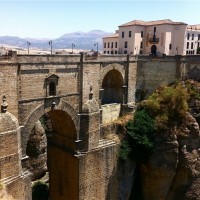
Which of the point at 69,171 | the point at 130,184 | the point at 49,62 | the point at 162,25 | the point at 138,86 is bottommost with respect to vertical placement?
the point at 130,184

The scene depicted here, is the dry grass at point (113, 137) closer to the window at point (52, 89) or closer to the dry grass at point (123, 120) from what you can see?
the dry grass at point (123, 120)

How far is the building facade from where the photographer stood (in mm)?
43359

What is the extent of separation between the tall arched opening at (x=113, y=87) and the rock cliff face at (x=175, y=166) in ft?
17.5

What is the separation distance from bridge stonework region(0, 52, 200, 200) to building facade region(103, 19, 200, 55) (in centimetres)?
1416

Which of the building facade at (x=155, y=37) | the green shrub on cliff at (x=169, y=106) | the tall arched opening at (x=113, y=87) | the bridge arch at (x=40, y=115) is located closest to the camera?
the bridge arch at (x=40, y=115)

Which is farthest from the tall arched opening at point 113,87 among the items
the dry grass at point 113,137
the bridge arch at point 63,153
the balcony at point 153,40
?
the balcony at point 153,40

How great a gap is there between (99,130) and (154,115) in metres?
6.52

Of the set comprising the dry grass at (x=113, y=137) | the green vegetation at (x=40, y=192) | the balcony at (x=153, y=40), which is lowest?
the green vegetation at (x=40, y=192)

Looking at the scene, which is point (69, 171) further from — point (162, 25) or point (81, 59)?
point (162, 25)

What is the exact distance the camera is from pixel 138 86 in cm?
3033

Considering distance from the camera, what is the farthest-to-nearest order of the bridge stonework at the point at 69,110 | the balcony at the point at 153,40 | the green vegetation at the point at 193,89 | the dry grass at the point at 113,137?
the balcony at the point at 153,40 < the green vegetation at the point at 193,89 < the dry grass at the point at 113,137 < the bridge stonework at the point at 69,110

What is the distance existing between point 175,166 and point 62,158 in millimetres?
10374

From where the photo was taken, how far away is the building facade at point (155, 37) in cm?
4336

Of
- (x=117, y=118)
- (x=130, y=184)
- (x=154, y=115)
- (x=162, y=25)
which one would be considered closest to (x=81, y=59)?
(x=117, y=118)
